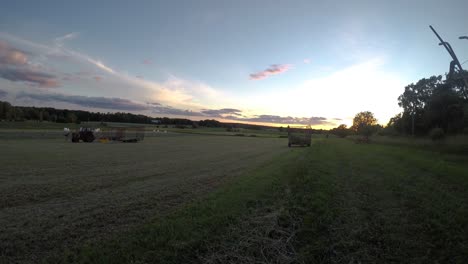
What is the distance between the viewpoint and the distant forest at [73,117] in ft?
337

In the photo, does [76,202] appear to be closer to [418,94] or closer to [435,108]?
[435,108]

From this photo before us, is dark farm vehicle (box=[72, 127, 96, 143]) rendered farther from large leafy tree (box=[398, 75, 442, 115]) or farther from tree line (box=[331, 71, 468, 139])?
large leafy tree (box=[398, 75, 442, 115])

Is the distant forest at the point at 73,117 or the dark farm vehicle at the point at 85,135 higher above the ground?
the distant forest at the point at 73,117

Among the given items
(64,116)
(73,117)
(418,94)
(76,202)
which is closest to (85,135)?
(76,202)

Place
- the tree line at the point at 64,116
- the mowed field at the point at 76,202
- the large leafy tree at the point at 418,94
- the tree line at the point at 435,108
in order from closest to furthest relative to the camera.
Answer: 1. the mowed field at the point at 76,202
2. the tree line at the point at 435,108
3. the large leafy tree at the point at 418,94
4. the tree line at the point at 64,116

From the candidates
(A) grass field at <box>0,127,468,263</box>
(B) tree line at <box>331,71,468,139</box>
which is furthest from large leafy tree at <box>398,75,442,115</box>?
(A) grass field at <box>0,127,468,263</box>

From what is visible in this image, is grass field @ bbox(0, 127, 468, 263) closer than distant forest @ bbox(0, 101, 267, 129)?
Yes

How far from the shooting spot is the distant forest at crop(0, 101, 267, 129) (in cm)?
10271

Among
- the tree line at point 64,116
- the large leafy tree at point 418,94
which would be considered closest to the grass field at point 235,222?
the large leafy tree at point 418,94

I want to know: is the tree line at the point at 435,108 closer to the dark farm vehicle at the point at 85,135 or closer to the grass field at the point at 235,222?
the grass field at the point at 235,222

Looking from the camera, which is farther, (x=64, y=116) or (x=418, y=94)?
(x=64, y=116)

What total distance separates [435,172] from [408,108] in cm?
6040

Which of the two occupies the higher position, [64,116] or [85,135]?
[64,116]

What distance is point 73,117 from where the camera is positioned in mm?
119125
